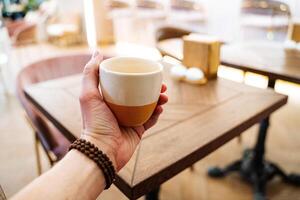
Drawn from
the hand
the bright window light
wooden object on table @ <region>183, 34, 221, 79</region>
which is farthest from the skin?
the bright window light

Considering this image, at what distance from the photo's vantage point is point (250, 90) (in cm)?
110

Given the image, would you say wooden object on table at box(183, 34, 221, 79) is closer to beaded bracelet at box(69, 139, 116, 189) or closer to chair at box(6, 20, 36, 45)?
beaded bracelet at box(69, 139, 116, 189)

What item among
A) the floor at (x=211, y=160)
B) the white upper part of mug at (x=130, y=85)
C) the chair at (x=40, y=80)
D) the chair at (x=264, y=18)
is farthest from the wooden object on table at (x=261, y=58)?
the chair at (x=264, y=18)

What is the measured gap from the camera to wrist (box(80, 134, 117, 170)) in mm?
591

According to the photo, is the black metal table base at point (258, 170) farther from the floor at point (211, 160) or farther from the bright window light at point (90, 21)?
the bright window light at point (90, 21)

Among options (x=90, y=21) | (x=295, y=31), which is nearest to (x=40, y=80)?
(x=295, y=31)

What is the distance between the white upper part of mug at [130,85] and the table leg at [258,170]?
1179mm

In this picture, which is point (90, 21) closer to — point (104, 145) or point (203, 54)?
point (203, 54)

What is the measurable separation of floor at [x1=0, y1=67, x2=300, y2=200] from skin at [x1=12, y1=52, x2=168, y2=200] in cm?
75

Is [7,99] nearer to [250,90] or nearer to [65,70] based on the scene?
[65,70]

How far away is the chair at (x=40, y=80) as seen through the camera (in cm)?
126

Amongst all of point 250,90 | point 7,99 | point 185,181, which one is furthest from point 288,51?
point 7,99

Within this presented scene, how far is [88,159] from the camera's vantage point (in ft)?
1.84

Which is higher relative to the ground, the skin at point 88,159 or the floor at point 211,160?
the skin at point 88,159
